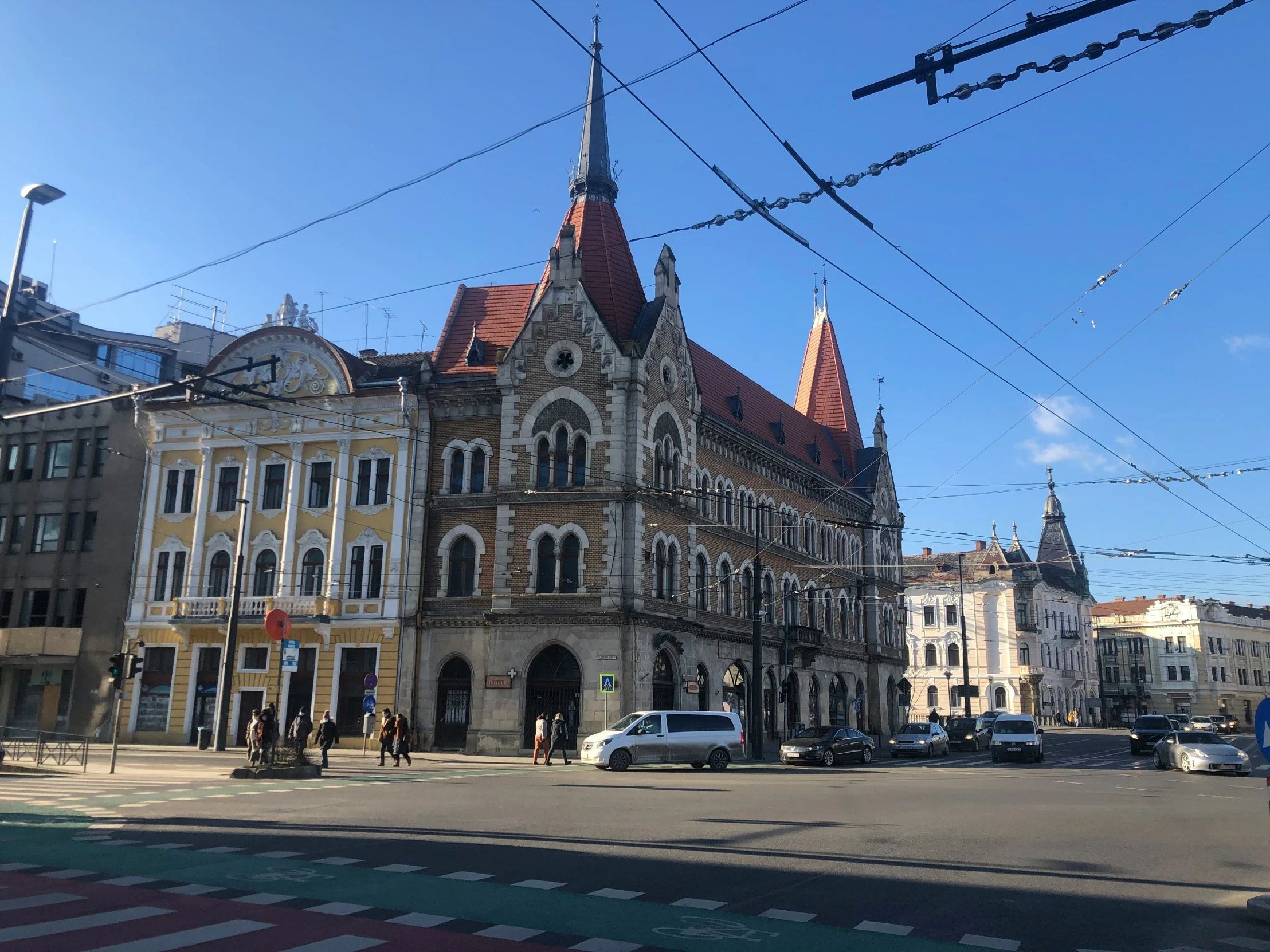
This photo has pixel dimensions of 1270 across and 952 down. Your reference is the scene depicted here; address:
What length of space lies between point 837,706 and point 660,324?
2644 cm

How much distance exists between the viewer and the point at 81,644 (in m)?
41.8

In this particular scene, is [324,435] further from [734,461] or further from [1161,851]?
[1161,851]

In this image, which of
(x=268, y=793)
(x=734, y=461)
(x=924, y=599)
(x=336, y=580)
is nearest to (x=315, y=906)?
(x=268, y=793)

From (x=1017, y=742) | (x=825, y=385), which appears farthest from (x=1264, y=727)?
(x=825, y=385)

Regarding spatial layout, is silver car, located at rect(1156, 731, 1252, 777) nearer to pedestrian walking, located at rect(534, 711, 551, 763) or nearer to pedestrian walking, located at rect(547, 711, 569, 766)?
pedestrian walking, located at rect(547, 711, 569, 766)

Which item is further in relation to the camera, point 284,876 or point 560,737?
point 560,737

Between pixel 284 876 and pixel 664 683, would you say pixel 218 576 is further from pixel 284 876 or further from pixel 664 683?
pixel 284 876

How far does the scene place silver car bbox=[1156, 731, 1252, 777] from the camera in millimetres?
30453

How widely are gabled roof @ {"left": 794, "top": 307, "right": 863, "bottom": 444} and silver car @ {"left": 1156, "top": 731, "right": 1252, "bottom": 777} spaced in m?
31.6

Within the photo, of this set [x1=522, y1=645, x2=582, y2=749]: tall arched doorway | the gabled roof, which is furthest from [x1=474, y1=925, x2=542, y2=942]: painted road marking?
the gabled roof

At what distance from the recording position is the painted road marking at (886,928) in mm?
8242

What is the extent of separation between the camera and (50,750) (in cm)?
2755

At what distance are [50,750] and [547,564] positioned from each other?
1608 centimetres

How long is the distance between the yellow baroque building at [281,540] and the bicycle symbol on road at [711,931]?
98.8 feet
